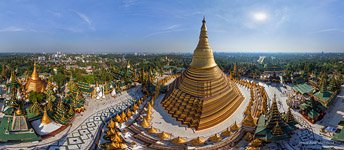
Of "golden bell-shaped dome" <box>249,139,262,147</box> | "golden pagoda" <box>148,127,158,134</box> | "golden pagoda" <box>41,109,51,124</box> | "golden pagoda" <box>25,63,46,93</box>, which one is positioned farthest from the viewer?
"golden pagoda" <box>25,63,46,93</box>

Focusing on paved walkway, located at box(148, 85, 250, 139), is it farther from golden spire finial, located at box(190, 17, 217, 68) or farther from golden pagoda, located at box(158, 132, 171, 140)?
golden spire finial, located at box(190, 17, 217, 68)

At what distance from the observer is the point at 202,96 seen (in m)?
19.1

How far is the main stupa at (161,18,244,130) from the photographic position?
58.7 ft

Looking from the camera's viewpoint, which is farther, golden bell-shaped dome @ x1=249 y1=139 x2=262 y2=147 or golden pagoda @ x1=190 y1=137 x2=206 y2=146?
golden bell-shaped dome @ x1=249 y1=139 x2=262 y2=147

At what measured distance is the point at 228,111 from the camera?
19.6 meters

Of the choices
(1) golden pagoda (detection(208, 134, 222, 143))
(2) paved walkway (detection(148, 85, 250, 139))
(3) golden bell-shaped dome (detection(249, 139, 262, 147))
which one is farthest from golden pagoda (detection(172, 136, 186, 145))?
(3) golden bell-shaped dome (detection(249, 139, 262, 147))

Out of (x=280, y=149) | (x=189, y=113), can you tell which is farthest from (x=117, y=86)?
(x=280, y=149)

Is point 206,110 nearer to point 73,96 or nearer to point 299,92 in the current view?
point 73,96

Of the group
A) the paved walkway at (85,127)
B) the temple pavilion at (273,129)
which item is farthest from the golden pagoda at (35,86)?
the temple pavilion at (273,129)

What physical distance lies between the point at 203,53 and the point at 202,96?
543 cm

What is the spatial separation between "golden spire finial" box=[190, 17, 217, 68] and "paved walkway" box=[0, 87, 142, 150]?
12918 mm

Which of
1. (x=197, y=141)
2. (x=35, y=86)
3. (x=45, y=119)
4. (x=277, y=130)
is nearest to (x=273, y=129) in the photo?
(x=277, y=130)

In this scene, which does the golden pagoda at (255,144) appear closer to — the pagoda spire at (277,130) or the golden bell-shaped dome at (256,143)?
the golden bell-shaped dome at (256,143)

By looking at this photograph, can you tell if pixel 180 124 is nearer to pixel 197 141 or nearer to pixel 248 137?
pixel 197 141
